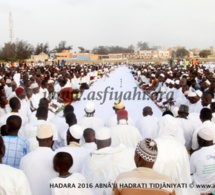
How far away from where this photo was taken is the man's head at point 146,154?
251cm

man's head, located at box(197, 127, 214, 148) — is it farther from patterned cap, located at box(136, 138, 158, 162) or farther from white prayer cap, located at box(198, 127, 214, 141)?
patterned cap, located at box(136, 138, 158, 162)

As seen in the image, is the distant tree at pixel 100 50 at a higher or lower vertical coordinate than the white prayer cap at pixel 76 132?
higher

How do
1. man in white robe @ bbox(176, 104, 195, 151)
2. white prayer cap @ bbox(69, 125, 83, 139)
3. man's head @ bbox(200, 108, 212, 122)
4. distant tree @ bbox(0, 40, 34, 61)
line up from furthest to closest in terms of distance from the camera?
distant tree @ bbox(0, 40, 34, 61) < man in white robe @ bbox(176, 104, 195, 151) < man's head @ bbox(200, 108, 212, 122) < white prayer cap @ bbox(69, 125, 83, 139)

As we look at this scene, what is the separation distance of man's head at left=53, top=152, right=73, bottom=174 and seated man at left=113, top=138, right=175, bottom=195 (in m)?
0.80

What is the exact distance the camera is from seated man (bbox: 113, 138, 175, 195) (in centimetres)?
239

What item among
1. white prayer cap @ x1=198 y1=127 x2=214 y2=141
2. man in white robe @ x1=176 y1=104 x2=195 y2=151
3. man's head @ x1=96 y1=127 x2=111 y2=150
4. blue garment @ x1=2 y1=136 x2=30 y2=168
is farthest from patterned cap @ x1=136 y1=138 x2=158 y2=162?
man in white robe @ x1=176 y1=104 x2=195 y2=151

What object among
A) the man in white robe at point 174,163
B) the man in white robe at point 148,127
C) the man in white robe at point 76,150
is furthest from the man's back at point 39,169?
the man in white robe at point 148,127

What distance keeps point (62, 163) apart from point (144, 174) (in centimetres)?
101

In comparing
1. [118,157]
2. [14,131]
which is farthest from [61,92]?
[118,157]

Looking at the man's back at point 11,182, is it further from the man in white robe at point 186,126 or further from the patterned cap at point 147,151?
the man in white robe at point 186,126

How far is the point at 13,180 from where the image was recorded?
2588mm

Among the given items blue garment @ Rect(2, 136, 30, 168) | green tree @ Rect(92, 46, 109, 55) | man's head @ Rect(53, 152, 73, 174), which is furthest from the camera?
green tree @ Rect(92, 46, 109, 55)

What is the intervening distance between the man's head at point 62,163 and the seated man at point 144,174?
797mm

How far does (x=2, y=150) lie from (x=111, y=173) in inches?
43.0
